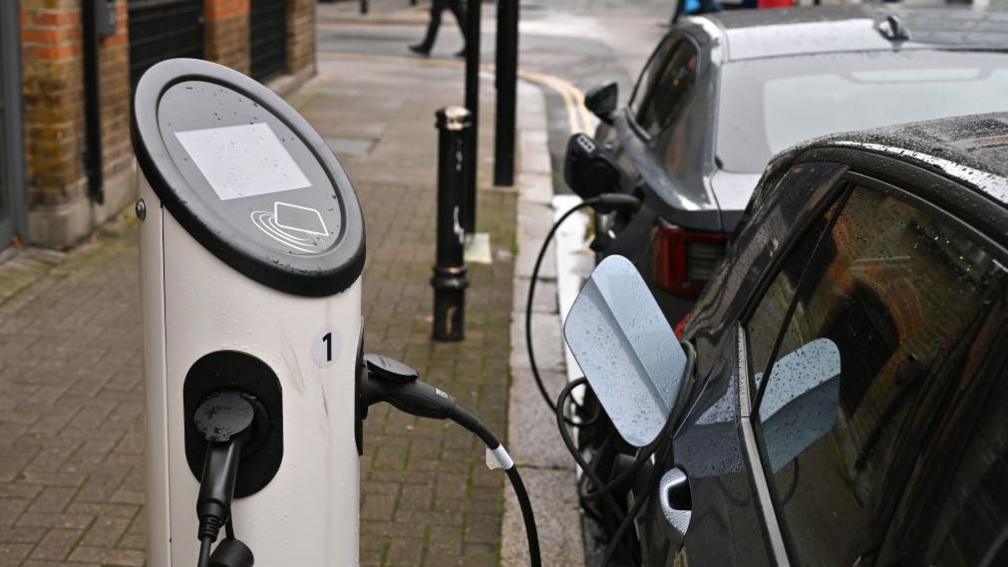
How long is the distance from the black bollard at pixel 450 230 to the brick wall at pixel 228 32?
5.04 m

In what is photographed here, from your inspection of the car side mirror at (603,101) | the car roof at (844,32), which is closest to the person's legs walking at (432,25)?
the car side mirror at (603,101)

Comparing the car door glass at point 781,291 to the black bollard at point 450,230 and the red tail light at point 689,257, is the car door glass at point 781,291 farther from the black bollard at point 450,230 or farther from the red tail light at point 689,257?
the black bollard at point 450,230

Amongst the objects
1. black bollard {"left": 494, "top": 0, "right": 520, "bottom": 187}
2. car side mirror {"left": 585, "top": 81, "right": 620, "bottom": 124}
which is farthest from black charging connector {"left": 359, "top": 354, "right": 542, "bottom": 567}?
black bollard {"left": 494, "top": 0, "right": 520, "bottom": 187}

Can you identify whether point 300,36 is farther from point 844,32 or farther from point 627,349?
point 627,349

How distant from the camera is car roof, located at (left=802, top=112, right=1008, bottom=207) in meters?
1.96

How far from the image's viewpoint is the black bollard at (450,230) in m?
6.62

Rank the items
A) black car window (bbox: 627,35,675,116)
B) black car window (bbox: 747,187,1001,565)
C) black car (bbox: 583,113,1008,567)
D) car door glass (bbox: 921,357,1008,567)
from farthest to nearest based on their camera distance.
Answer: black car window (bbox: 627,35,675,116) < black car window (bbox: 747,187,1001,565) < black car (bbox: 583,113,1008,567) < car door glass (bbox: 921,357,1008,567)

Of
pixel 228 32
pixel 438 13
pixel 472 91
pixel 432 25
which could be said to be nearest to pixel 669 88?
pixel 472 91

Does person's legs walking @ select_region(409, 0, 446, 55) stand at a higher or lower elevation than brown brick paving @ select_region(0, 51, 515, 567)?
lower

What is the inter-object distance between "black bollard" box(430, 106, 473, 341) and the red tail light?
2.03 metres

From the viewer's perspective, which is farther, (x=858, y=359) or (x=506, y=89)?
(x=506, y=89)

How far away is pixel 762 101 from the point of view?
17.6ft

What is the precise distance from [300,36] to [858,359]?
12952mm

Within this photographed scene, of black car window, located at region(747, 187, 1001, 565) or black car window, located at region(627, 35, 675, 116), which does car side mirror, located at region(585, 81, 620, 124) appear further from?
black car window, located at region(747, 187, 1001, 565)
